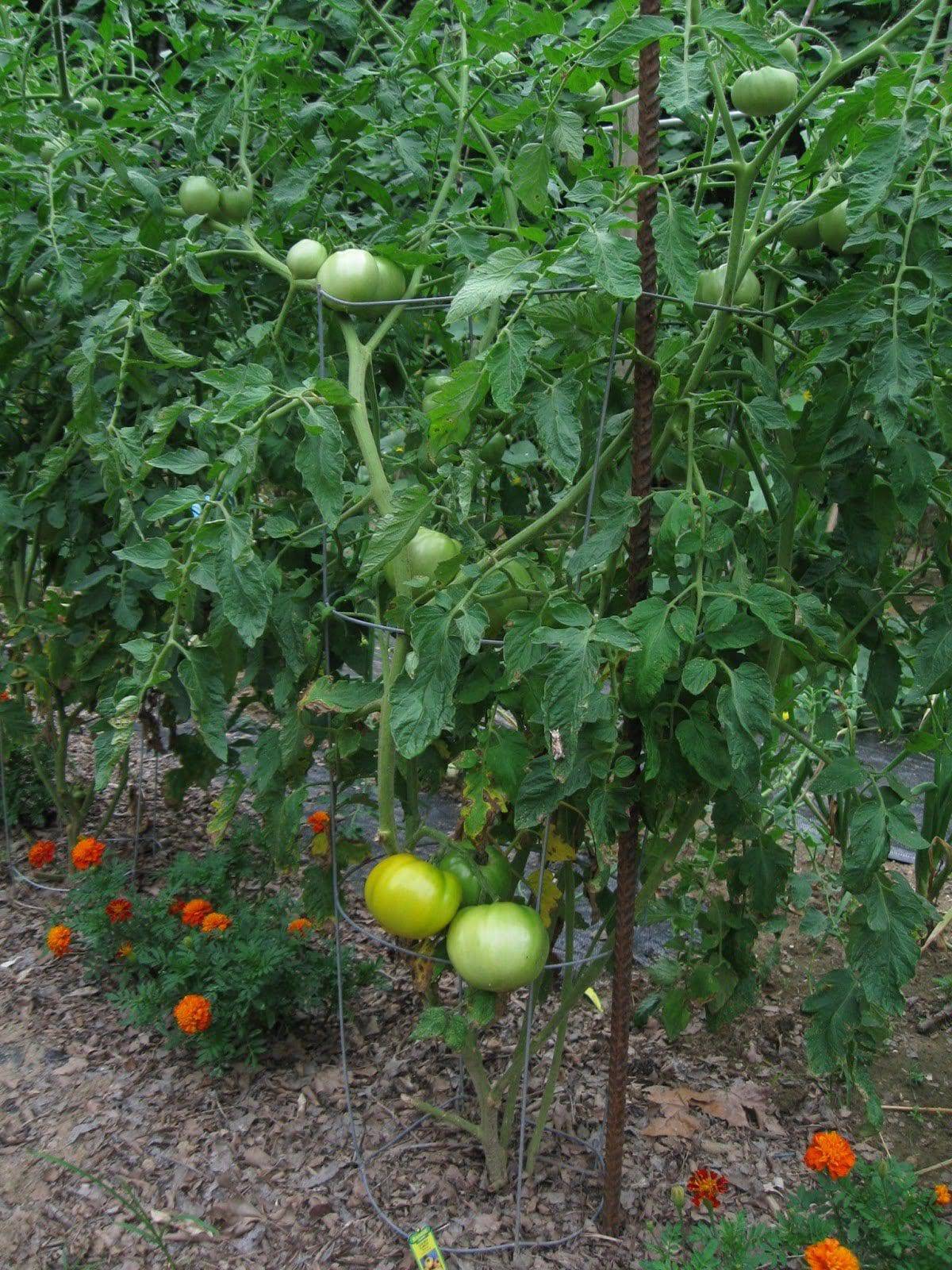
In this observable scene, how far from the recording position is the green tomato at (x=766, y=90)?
1.01 metres

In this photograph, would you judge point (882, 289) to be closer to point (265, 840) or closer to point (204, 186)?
point (204, 186)

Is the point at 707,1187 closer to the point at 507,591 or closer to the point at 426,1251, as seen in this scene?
the point at 426,1251

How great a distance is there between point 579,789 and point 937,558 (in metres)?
0.51

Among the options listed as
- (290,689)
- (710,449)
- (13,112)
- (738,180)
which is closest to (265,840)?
(290,689)

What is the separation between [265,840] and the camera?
5.50 feet

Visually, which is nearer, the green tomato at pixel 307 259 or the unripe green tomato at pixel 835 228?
the unripe green tomato at pixel 835 228

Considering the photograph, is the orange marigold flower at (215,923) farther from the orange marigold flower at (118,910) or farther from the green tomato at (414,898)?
the green tomato at (414,898)

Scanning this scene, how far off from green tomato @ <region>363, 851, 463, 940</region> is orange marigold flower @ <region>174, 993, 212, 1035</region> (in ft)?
2.28

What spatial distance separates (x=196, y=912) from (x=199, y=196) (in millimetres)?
1226

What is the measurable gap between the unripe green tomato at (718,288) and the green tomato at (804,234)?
0.18 ft

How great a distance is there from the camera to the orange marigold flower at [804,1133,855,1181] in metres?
1.35

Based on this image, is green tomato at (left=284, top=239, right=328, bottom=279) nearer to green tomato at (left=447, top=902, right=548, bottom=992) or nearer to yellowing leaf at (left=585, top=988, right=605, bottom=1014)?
green tomato at (left=447, top=902, right=548, bottom=992)

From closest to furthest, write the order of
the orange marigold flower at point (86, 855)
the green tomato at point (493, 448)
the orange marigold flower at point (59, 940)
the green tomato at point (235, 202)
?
the green tomato at point (493, 448) < the green tomato at point (235, 202) < the orange marigold flower at point (59, 940) < the orange marigold flower at point (86, 855)

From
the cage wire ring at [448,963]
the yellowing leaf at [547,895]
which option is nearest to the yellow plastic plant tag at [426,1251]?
the cage wire ring at [448,963]
